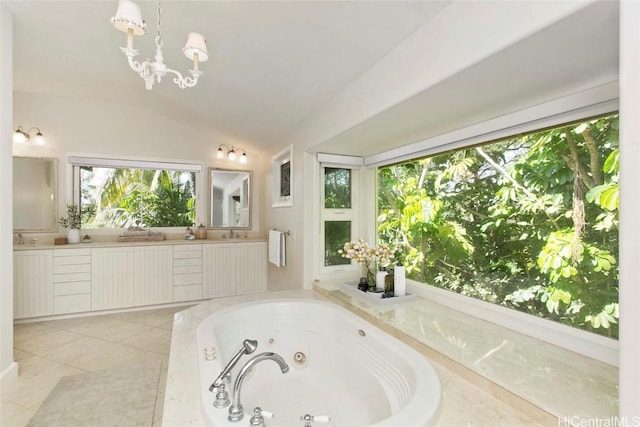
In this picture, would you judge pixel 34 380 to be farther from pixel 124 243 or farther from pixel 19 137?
pixel 19 137

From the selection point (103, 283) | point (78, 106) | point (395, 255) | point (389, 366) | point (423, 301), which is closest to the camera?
point (389, 366)

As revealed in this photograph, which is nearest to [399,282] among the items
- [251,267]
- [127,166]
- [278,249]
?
[278,249]

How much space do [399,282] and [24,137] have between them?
4298 millimetres

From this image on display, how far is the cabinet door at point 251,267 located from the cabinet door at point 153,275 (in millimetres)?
818

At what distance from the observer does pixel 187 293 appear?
3.77m

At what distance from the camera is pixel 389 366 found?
63.1 inches

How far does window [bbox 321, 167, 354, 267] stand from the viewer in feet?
9.78

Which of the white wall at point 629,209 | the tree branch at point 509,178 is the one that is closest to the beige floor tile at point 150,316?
the tree branch at point 509,178

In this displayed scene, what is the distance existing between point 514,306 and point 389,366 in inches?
32.5

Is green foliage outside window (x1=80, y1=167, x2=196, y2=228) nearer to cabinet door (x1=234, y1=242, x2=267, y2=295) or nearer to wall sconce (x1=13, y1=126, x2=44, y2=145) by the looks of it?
wall sconce (x1=13, y1=126, x2=44, y2=145)

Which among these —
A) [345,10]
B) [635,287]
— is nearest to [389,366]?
[635,287]

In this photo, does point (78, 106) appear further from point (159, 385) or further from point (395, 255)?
point (395, 255)

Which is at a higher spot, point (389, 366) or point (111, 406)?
point (389, 366)

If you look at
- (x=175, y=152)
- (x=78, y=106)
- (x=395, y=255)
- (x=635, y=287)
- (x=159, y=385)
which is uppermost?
(x=78, y=106)
